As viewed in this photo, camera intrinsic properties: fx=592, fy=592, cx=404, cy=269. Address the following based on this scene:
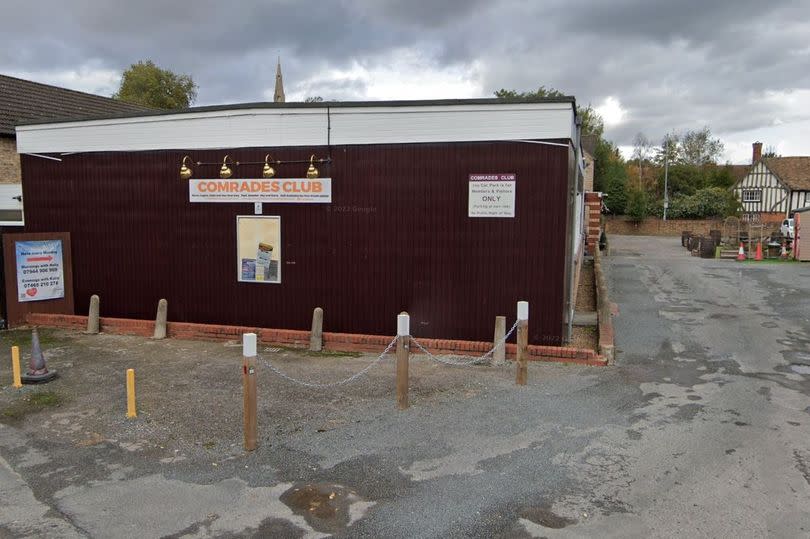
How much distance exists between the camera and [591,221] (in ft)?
91.8

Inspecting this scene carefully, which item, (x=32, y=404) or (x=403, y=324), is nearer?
(x=403, y=324)

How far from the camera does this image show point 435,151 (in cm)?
1045

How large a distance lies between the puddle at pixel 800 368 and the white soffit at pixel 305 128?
514 cm

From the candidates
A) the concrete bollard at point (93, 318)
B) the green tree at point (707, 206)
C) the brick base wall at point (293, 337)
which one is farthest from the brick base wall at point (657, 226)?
the concrete bollard at point (93, 318)

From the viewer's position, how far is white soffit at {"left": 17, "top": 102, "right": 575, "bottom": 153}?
995 centimetres

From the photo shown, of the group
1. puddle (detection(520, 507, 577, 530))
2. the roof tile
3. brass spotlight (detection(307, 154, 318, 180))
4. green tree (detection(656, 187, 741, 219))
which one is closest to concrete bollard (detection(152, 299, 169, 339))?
brass spotlight (detection(307, 154, 318, 180))

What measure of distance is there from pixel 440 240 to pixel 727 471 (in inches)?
238

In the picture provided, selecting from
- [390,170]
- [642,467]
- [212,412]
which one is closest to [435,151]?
[390,170]

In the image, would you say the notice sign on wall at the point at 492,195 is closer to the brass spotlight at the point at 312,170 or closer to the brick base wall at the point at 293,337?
the brick base wall at the point at 293,337

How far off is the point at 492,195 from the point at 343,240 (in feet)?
9.67

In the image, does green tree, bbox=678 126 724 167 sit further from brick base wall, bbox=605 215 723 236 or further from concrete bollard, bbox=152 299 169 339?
concrete bollard, bbox=152 299 169 339

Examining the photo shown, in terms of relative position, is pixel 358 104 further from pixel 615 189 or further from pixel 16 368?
pixel 615 189

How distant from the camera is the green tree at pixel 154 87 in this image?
4484 cm

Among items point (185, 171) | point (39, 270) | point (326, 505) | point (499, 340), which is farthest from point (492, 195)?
point (39, 270)
